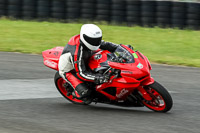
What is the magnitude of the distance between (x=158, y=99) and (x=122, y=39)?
7.14m

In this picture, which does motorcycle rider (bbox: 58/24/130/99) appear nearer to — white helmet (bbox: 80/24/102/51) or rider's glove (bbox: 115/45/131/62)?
white helmet (bbox: 80/24/102/51)

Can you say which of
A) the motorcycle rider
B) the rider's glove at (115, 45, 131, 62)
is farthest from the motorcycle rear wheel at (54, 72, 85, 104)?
the rider's glove at (115, 45, 131, 62)

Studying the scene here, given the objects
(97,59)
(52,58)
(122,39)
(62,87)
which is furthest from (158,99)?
(122,39)

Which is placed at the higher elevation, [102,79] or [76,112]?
[102,79]

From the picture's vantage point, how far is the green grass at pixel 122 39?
10.9 meters

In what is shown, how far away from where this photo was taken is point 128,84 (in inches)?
219

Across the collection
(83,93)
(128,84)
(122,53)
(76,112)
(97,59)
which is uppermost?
(122,53)

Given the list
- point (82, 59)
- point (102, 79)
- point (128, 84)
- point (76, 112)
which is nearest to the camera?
point (128, 84)

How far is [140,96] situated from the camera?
A: 19.1ft

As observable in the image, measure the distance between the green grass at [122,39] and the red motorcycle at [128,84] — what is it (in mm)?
4139

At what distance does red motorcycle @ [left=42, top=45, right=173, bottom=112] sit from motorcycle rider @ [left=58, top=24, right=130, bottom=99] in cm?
14

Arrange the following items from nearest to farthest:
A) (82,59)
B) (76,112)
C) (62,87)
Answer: (82,59) → (76,112) → (62,87)

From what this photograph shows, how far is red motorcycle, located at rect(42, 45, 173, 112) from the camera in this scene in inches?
217

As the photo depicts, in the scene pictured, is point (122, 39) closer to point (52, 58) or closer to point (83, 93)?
point (52, 58)
